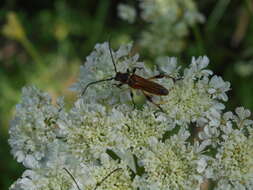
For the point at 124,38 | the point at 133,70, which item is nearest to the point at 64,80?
Answer: the point at 124,38

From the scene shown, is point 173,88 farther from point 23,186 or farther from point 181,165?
point 23,186

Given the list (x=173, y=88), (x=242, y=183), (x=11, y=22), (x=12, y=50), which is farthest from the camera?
(x=12, y=50)

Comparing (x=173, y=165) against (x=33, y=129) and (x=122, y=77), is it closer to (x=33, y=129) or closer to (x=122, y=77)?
(x=122, y=77)

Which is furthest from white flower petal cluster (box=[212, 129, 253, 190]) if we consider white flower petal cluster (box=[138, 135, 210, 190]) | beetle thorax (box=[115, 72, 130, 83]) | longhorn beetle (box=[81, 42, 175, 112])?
beetle thorax (box=[115, 72, 130, 83])

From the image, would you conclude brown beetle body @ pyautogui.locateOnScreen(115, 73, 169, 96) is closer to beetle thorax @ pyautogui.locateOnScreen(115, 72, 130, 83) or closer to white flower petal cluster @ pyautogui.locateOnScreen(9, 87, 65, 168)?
beetle thorax @ pyautogui.locateOnScreen(115, 72, 130, 83)

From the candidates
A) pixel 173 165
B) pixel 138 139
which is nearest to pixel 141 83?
pixel 138 139
